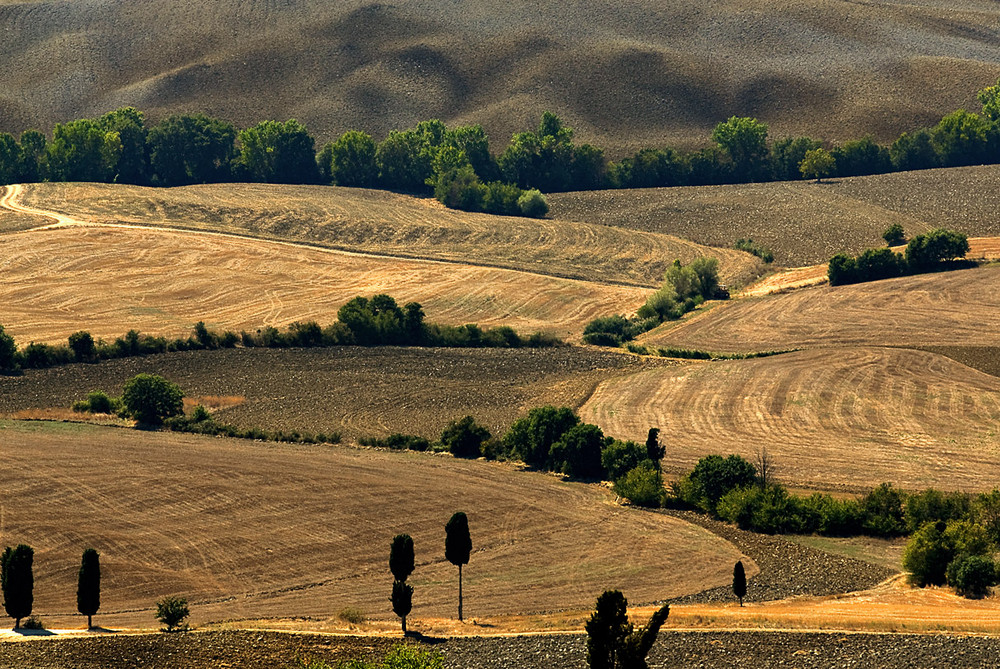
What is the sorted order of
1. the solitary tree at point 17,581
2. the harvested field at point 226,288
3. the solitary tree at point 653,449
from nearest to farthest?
the solitary tree at point 17,581
the solitary tree at point 653,449
the harvested field at point 226,288

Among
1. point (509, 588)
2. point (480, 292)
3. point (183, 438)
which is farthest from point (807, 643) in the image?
point (480, 292)

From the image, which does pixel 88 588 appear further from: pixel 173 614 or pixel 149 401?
pixel 149 401

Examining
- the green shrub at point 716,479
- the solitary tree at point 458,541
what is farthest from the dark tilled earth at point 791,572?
the solitary tree at point 458,541

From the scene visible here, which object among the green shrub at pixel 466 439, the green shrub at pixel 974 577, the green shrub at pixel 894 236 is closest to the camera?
the green shrub at pixel 974 577

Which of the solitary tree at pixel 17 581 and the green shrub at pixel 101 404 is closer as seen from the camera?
the solitary tree at pixel 17 581

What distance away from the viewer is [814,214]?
600 ft

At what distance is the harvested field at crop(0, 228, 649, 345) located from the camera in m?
141

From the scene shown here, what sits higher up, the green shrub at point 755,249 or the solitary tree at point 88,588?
the green shrub at point 755,249

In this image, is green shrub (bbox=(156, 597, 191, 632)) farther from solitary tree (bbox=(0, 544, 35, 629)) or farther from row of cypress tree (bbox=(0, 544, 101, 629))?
solitary tree (bbox=(0, 544, 35, 629))

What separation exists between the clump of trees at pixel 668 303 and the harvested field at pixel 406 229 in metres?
6.31

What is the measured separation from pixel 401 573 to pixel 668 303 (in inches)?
3304

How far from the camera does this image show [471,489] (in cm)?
9075

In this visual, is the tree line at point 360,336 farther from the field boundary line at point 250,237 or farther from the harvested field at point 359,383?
the field boundary line at point 250,237

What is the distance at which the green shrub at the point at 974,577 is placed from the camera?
220 feet
